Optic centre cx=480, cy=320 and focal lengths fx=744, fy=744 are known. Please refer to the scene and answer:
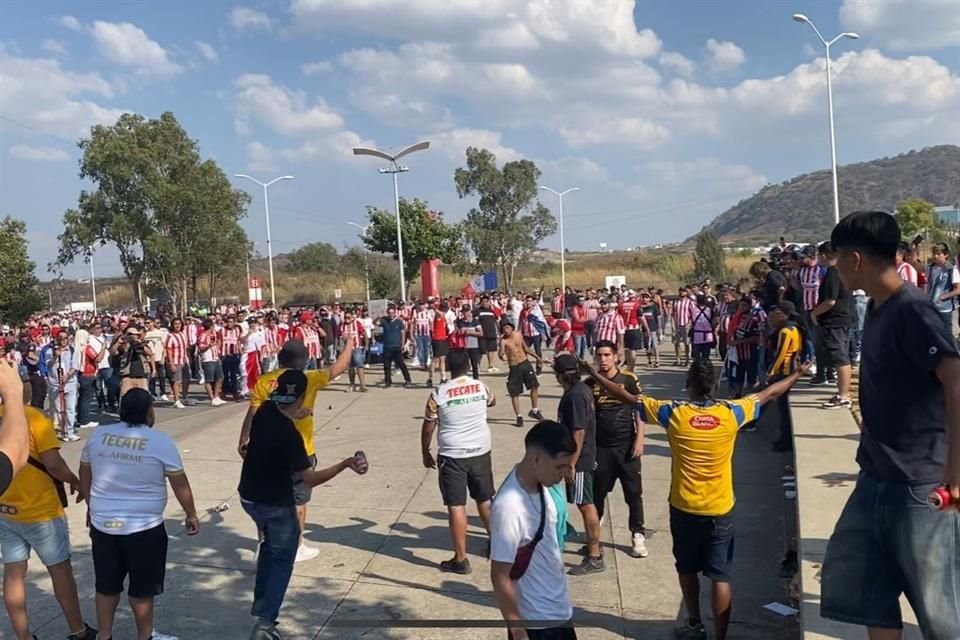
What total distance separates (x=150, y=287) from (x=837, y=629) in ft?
132

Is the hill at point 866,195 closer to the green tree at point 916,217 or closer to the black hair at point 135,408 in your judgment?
the green tree at point 916,217

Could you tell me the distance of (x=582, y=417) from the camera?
18.7 ft

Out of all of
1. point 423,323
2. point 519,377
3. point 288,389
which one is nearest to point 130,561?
point 288,389

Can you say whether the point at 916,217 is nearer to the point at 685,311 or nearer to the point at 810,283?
the point at 685,311

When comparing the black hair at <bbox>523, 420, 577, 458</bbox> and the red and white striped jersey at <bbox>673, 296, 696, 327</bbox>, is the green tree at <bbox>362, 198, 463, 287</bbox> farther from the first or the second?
the black hair at <bbox>523, 420, 577, 458</bbox>

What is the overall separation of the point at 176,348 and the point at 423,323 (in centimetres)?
604

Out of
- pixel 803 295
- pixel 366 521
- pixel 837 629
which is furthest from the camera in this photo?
pixel 803 295

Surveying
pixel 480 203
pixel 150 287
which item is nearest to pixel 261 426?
pixel 150 287

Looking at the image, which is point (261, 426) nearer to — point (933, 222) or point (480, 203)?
point (480, 203)

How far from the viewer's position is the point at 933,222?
175 feet

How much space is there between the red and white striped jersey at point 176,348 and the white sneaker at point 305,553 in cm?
949

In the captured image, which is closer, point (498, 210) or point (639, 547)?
point (639, 547)

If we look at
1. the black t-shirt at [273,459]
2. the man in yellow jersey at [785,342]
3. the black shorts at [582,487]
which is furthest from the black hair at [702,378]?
the man in yellow jersey at [785,342]

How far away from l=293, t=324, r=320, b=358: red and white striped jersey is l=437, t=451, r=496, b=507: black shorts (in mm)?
10594
